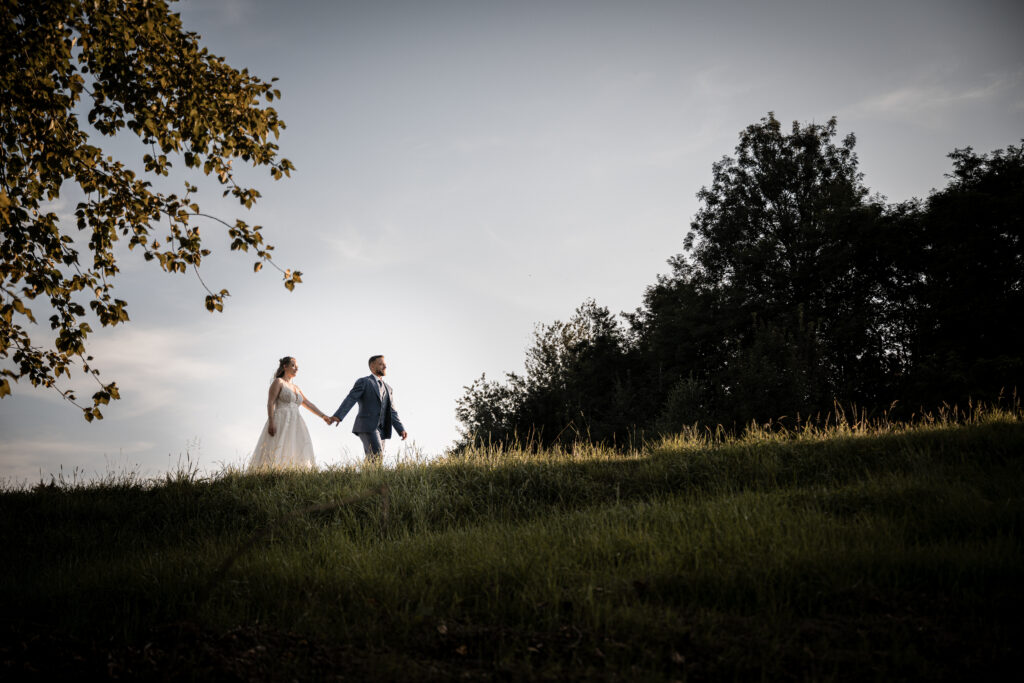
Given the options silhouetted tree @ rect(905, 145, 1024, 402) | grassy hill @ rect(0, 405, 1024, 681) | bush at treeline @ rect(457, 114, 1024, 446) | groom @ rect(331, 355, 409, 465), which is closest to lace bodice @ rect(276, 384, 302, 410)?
groom @ rect(331, 355, 409, 465)

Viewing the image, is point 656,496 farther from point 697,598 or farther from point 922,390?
point 922,390

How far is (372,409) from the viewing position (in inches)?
541

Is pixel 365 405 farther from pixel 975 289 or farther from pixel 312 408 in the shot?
pixel 975 289

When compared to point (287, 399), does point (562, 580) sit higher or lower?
lower

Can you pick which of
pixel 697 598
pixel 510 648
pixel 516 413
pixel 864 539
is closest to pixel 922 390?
pixel 516 413

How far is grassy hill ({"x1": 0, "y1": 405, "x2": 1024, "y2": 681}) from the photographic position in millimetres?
4141

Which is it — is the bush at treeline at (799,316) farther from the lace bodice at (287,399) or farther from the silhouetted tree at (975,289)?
the lace bodice at (287,399)

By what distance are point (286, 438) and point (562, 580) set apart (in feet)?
31.2

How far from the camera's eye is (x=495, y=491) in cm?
975

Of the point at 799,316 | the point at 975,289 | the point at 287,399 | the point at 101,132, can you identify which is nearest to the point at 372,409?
the point at 287,399

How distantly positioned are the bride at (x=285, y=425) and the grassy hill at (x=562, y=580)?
320 cm

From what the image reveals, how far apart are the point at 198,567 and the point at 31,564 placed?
281 centimetres

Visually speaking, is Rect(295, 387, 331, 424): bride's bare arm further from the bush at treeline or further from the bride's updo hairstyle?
the bush at treeline

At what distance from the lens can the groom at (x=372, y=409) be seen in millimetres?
13672
